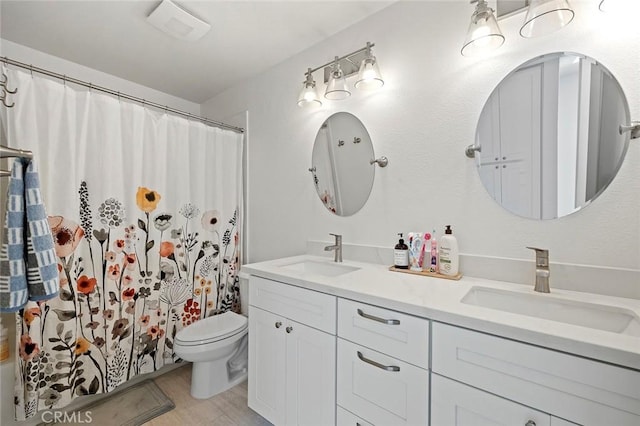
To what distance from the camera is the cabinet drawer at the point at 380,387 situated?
2.81 ft

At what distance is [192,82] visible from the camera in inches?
92.0

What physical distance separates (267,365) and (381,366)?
691 mm

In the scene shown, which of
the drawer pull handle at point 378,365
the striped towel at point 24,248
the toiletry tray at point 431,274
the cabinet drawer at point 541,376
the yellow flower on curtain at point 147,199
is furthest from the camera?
the yellow flower on curtain at point 147,199

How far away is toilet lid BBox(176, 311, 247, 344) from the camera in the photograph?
1.64m

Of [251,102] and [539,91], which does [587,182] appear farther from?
[251,102]

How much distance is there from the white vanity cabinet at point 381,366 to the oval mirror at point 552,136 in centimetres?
73

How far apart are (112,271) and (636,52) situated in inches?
104

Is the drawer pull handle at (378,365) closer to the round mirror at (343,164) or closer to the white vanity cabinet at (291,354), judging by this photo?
the white vanity cabinet at (291,354)

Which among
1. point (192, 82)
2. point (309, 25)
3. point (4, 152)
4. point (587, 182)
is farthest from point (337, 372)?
point (192, 82)

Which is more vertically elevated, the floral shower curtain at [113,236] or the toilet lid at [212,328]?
the floral shower curtain at [113,236]

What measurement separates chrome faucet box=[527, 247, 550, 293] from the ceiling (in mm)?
1468

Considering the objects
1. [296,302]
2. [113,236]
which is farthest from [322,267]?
[113,236]
